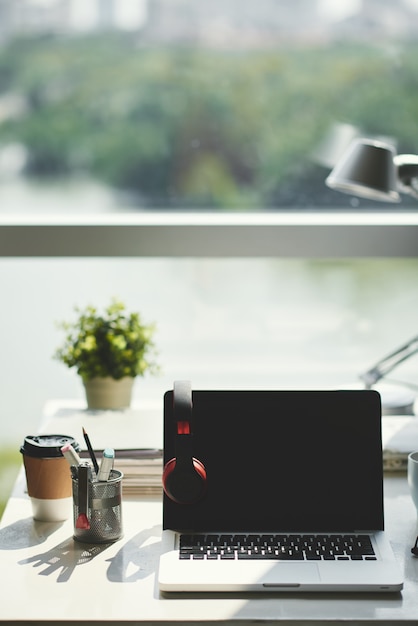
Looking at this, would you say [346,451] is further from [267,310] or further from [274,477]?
[267,310]

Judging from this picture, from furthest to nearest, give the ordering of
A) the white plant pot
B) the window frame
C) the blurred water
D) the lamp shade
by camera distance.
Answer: the blurred water, the window frame, the white plant pot, the lamp shade

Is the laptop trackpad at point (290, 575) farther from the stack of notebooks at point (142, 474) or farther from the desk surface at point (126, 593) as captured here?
the stack of notebooks at point (142, 474)

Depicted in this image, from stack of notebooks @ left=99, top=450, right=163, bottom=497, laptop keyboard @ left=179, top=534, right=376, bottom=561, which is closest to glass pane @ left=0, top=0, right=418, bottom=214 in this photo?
stack of notebooks @ left=99, top=450, right=163, bottom=497

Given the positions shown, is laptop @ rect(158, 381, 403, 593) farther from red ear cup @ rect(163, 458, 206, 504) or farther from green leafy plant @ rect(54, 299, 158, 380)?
green leafy plant @ rect(54, 299, 158, 380)

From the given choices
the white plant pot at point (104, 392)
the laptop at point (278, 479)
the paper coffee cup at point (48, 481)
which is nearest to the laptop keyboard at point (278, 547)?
the laptop at point (278, 479)

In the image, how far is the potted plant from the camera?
2.06 meters

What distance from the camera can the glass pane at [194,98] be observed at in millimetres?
2430

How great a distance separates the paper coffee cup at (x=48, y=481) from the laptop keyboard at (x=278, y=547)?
9.6 inches

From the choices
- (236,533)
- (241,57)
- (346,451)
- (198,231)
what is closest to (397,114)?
(241,57)

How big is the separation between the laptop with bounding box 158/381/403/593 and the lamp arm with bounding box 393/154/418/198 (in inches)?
24.4

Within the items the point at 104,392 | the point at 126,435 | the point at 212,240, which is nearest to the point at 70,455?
the point at 126,435

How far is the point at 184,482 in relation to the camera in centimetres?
141

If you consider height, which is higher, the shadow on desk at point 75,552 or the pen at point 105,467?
the pen at point 105,467

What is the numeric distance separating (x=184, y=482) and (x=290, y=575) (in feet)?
0.75
